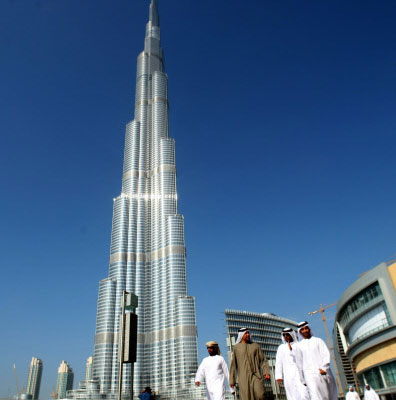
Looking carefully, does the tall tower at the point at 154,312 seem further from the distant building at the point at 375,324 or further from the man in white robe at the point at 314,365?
the man in white robe at the point at 314,365

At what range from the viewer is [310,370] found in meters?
8.17

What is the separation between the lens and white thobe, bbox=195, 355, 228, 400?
28.5 feet

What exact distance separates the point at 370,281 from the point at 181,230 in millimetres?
155315

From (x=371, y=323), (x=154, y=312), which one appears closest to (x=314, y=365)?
(x=371, y=323)

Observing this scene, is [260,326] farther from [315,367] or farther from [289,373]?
[315,367]

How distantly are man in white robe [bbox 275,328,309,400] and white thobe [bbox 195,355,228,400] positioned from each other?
1543 millimetres

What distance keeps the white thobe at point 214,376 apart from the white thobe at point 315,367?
185 centimetres

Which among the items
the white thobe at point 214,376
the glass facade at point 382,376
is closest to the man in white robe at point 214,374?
the white thobe at point 214,376

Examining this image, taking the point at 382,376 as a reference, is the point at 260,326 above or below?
above

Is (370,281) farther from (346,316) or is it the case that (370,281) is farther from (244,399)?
(244,399)

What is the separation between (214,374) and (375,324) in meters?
39.3

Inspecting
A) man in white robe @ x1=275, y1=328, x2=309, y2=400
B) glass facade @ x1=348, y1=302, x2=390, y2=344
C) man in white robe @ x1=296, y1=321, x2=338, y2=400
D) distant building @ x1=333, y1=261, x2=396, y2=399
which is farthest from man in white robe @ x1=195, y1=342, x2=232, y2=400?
glass facade @ x1=348, y1=302, x2=390, y2=344

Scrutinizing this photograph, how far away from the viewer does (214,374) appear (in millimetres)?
8797

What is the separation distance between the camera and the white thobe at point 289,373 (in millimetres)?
9086
